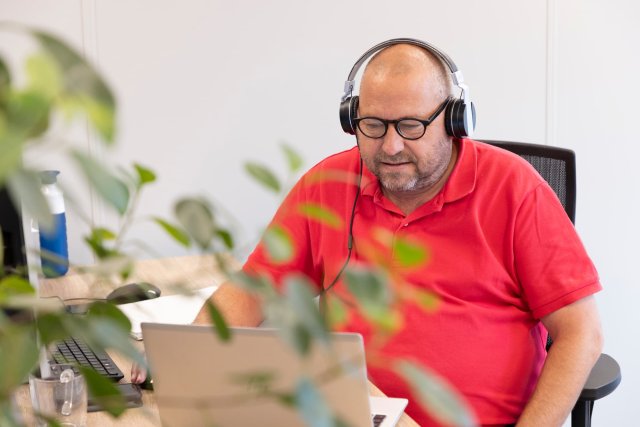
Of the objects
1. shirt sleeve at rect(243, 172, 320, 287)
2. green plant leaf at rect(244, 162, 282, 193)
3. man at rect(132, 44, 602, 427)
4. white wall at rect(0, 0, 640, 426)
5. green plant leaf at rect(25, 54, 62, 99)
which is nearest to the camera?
green plant leaf at rect(25, 54, 62, 99)

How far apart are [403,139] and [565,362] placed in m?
0.51

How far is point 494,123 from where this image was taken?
275 cm

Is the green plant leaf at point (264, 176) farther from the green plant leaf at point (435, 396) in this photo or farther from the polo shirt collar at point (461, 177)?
the polo shirt collar at point (461, 177)

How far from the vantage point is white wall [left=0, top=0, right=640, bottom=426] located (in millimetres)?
2578

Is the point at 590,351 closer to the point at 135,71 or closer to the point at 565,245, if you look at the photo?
the point at 565,245

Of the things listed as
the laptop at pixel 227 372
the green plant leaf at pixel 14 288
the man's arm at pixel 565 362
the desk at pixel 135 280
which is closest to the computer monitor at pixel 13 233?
the desk at pixel 135 280

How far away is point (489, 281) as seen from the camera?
178cm

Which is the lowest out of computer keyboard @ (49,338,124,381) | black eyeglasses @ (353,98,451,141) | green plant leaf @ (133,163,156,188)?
computer keyboard @ (49,338,124,381)

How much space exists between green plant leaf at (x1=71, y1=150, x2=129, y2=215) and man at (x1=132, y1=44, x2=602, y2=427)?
1.27 meters

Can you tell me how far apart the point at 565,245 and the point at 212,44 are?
124cm

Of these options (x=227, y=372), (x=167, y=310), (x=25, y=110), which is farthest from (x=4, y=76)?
(x=167, y=310)

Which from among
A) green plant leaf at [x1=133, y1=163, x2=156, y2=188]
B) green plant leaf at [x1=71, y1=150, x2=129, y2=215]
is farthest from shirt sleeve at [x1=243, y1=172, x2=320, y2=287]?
green plant leaf at [x1=71, y1=150, x2=129, y2=215]

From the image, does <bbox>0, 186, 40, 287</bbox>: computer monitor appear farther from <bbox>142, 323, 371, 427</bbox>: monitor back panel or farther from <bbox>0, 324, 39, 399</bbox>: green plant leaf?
<bbox>0, 324, 39, 399</bbox>: green plant leaf

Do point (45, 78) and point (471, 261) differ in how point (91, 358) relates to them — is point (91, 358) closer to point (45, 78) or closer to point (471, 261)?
point (471, 261)
